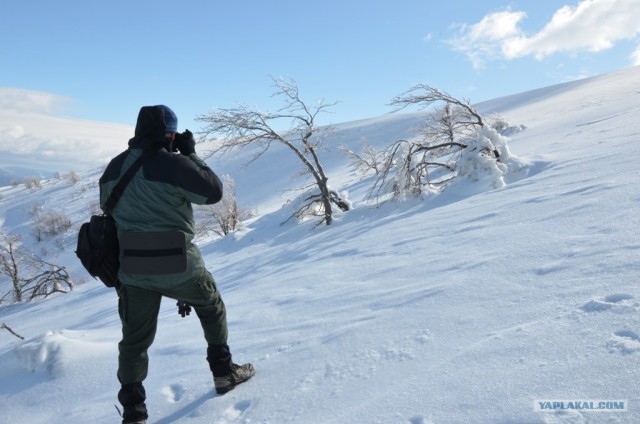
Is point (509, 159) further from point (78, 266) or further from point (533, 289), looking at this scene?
point (78, 266)

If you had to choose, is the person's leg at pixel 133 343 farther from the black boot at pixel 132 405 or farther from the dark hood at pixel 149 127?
the dark hood at pixel 149 127

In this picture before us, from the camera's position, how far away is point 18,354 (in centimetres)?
390

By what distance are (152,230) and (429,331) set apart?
1.68 metres

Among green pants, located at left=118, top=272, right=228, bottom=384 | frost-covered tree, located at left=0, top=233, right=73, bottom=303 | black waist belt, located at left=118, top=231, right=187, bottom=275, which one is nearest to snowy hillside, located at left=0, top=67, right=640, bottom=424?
green pants, located at left=118, top=272, right=228, bottom=384

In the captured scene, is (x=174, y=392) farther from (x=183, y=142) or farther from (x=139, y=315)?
(x=183, y=142)

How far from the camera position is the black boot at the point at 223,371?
247 centimetres

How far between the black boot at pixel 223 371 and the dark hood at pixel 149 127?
50.2 inches

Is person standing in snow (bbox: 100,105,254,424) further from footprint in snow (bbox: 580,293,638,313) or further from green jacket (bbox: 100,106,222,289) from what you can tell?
footprint in snow (bbox: 580,293,638,313)

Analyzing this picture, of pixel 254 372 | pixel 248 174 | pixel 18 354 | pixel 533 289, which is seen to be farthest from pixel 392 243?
pixel 248 174

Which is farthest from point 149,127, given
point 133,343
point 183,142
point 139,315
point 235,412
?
point 235,412

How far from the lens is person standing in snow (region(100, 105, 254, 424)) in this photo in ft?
7.40

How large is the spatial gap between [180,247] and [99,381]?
5.36ft

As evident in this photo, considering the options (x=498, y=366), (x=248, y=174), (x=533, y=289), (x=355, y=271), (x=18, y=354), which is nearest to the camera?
(x=498, y=366)

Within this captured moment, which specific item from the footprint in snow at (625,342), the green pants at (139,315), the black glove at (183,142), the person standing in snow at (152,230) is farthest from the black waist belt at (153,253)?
the footprint in snow at (625,342)
